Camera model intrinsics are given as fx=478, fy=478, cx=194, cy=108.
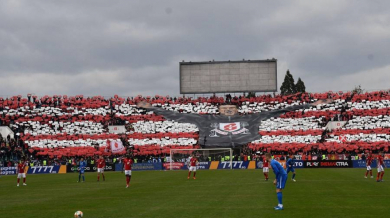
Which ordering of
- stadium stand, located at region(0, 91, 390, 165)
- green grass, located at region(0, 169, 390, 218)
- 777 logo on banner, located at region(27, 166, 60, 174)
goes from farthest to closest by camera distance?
stadium stand, located at region(0, 91, 390, 165), 777 logo on banner, located at region(27, 166, 60, 174), green grass, located at region(0, 169, 390, 218)

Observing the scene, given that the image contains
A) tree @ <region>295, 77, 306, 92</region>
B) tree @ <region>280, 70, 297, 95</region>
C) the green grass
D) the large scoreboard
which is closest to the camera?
the green grass

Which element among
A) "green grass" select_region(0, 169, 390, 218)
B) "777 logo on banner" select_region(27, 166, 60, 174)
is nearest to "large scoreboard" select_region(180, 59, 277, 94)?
"777 logo on banner" select_region(27, 166, 60, 174)

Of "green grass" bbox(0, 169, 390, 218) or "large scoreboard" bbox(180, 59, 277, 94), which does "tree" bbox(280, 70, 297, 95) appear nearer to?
"large scoreboard" bbox(180, 59, 277, 94)

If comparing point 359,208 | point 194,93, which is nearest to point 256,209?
point 359,208

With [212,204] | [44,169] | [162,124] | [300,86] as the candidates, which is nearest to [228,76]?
[162,124]

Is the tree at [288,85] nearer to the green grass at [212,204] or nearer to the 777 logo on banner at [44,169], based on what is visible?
the 777 logo on banner at [44,169]

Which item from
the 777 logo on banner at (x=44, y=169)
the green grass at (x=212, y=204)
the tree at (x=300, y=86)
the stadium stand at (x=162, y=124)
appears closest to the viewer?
the green grass at (x=212, y=204)

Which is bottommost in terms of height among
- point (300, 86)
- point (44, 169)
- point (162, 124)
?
point (44, 169)

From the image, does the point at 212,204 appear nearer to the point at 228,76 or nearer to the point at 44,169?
the point at 44,169

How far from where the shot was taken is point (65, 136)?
2990 inches

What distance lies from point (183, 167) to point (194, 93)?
23844 millimetres

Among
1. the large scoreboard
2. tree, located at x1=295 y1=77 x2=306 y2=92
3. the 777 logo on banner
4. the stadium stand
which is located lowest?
the 777 logo on banner

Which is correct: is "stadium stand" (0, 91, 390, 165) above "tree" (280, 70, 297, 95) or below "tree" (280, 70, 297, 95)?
below

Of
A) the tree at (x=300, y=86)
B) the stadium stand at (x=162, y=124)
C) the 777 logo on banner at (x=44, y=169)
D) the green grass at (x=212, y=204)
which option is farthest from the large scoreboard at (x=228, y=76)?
the green grass at (x=212, y=204)
